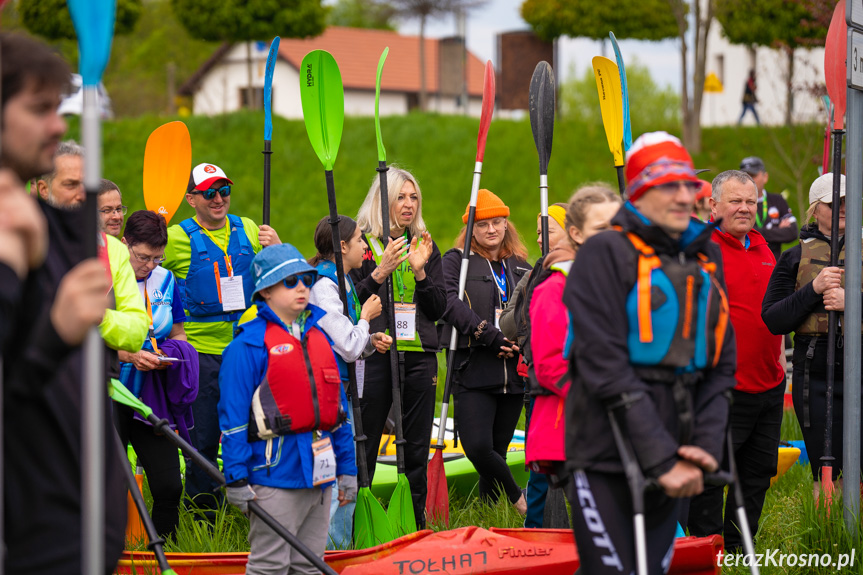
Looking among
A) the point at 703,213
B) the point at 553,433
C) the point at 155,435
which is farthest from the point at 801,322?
the point at 155,435

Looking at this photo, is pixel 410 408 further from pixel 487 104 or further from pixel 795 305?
pixel 795 305

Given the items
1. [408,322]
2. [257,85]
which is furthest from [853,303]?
[257,85]

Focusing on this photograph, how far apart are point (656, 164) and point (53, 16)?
16.4m

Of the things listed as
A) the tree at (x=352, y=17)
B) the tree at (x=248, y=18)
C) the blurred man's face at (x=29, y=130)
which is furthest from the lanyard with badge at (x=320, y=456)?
the tree at (x=352, y=17)

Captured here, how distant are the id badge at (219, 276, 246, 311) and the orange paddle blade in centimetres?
59

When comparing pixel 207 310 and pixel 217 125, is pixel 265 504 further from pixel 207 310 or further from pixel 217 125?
pixel 217 125

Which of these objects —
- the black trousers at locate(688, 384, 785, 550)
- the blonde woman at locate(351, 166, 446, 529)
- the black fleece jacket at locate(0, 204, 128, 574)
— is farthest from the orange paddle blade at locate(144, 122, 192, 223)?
the black fleece jacket at locate(0, 204, 128, 574)

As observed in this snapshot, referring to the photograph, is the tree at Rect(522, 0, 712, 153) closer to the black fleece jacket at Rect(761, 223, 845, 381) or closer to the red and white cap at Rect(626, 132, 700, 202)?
the black fleece jacket at Rect(761, 223, 845, 381)

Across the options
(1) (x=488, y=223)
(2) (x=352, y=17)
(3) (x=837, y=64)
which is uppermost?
(2) (x=352, y=17)

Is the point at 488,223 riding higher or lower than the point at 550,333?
higher

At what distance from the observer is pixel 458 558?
3.63 meters

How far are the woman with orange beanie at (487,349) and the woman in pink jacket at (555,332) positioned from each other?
1.67m

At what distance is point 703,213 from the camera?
3.93 m

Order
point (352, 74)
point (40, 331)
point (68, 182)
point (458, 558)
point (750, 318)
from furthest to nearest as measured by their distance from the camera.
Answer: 1. point (352, 74)
2. point (750, 318)
3. point (458, 558)
4. point (68, 182)
5. point (40, 331)
